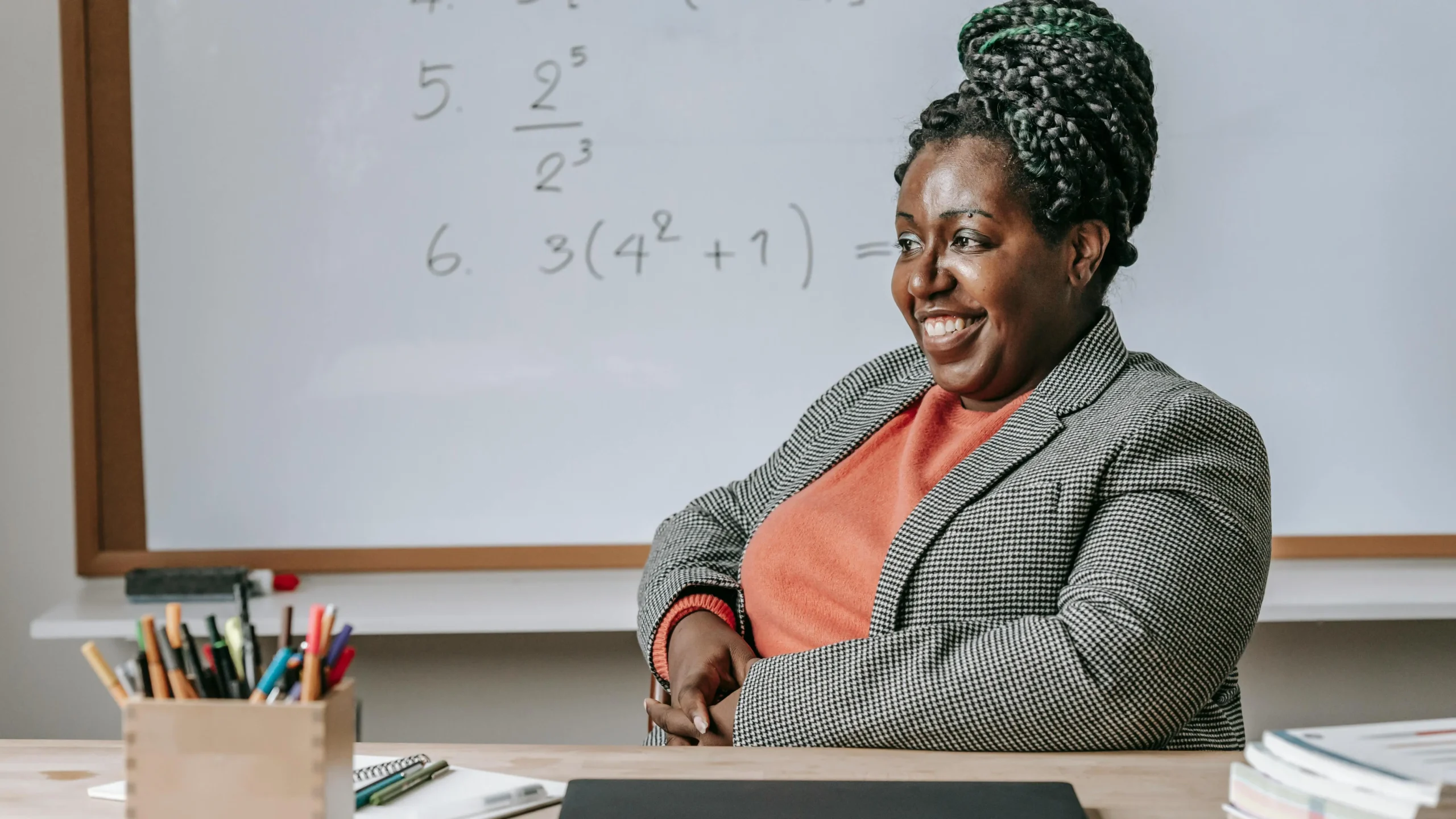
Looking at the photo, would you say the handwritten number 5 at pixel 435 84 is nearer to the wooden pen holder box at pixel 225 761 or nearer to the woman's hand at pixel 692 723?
the woman's hand at pixel 692 723

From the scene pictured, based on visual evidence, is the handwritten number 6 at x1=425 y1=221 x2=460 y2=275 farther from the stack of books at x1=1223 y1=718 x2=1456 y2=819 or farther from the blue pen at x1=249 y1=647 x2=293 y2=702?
the stack of books at x1=1223 y1=718 x2=1456 y2=819

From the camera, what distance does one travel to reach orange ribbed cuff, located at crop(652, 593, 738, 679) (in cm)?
135

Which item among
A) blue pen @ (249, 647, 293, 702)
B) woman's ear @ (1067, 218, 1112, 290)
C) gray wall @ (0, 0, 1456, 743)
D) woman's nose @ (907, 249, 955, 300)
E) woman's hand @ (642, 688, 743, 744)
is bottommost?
gray wall @ (0, 0, 1456, 743)

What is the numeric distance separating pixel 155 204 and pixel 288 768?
168 cm

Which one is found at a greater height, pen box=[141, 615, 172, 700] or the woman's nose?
the woman's nose

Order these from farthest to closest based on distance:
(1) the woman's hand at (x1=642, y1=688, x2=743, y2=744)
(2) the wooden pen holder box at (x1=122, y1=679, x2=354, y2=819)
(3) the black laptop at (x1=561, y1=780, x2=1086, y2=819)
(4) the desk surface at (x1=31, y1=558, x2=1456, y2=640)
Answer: (4) the desk surface at (x1=31, y1=558, x2=1456, y2=640)
(1) the woman's hand at (x1=642, y1=688, x2=743, y2=744)
(3) the black laptop at (x1=561, y1=780, x2=1086, y2=819)
(2) the wooden pen holder box at (x1=122, y1=679, x2=354, y2=819)

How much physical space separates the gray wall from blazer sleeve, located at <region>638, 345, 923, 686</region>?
29.1 inches

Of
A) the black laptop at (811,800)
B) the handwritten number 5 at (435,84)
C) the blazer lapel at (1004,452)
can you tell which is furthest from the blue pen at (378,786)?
the handwritten number 5 at (435,84)

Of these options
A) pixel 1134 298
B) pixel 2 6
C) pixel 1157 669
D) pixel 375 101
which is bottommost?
pixel 1157 669

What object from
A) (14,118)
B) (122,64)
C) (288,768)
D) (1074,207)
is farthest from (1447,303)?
(14,118)

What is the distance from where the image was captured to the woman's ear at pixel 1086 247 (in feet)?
4.14

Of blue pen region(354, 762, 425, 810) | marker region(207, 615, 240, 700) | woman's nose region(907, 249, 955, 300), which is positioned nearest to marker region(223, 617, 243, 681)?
marker region(207, 615, 240, 700)

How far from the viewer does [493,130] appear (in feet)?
6.84

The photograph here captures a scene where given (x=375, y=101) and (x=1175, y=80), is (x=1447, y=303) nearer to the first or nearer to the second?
(x=1175, y=80)
